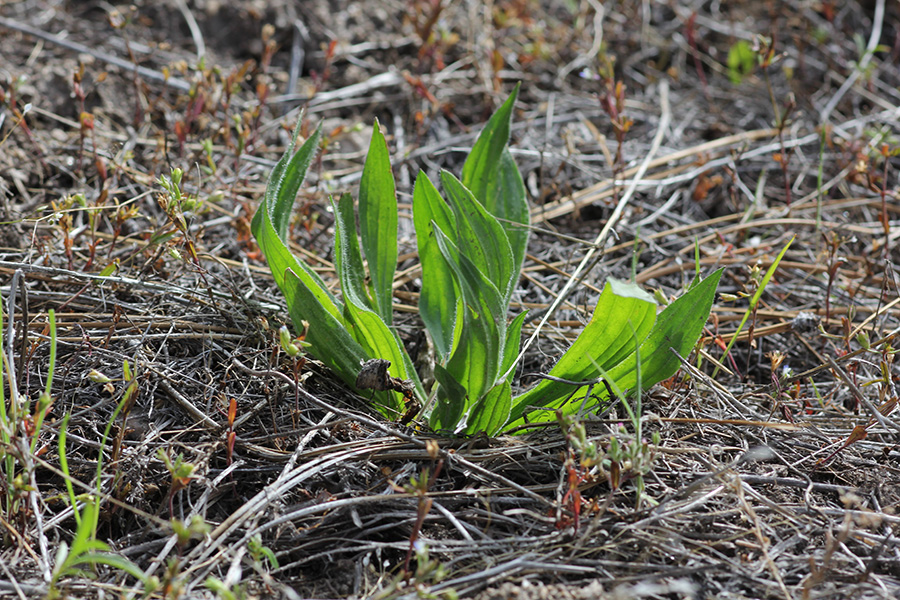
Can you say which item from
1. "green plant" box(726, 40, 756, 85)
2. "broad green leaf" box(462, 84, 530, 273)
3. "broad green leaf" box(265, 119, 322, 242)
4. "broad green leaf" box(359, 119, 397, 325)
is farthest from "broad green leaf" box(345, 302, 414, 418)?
"green plant" box(726, 40, 756, 85)

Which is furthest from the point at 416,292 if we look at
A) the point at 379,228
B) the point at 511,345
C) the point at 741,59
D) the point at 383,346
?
the point at 741,59

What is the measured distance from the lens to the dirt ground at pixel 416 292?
1422 mm

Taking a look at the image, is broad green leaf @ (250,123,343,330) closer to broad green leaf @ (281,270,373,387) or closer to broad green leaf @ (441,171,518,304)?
broad green leaf @ (281,270,373,387)

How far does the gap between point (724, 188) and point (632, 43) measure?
119 centimetres

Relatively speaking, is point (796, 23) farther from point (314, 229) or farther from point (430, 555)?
point (430, 555)

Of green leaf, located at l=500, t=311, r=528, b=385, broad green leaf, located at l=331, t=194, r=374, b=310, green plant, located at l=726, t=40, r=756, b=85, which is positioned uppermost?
green plant, located at l=726, t=40, r=756, b=85

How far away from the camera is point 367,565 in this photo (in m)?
1.43

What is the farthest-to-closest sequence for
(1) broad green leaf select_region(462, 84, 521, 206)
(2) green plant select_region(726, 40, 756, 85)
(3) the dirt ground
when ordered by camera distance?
(2) green plant select_region(726, 40, 756, 85) → (1) broad green leaf select_region(462, 84, 521, 206) → (3) the dirt ground

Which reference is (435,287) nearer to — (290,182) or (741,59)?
(290,182)

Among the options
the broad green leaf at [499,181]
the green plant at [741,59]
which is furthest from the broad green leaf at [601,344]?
the green plant at [741,59]

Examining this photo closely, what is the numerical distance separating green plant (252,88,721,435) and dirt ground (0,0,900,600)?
0.33 ft

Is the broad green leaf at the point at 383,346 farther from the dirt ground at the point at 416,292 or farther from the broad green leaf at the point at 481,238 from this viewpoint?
the broad green leaf at the point at 481,238

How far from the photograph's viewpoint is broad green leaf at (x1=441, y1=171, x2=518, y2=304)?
1.72m

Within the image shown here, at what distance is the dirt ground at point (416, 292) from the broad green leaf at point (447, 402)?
6cm
